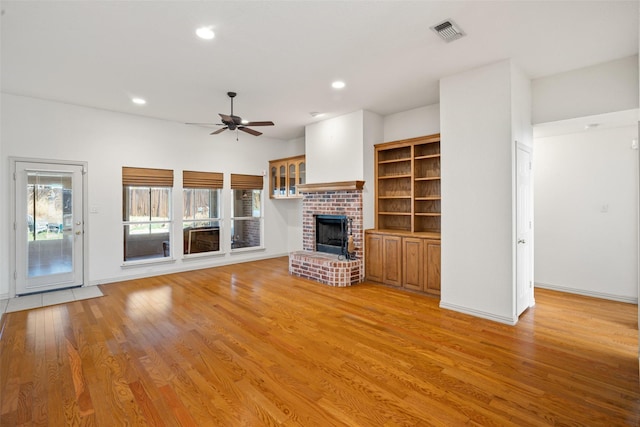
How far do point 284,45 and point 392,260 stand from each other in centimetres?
350

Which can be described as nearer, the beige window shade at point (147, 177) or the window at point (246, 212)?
the beige window shade at point (147, 177)

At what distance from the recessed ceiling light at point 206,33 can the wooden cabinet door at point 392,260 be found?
3703 mm

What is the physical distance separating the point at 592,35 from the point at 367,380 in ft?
12.6

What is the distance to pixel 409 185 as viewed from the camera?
17.7ft

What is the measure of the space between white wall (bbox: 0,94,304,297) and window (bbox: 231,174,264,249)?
0.83 ft

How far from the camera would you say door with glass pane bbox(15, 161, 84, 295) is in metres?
4.61

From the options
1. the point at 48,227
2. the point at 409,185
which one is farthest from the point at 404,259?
the point at 48,227

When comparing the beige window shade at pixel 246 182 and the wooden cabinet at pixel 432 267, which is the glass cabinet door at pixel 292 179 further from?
the wooden cabinet at pixel 432 267

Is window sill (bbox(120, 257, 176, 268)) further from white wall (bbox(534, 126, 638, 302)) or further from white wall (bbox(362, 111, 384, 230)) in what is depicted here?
white wall (bbox(534, 126, 638, 302))

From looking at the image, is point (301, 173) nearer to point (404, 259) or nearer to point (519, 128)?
point (404, 259)

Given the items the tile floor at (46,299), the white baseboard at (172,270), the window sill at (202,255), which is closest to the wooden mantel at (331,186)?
the white baseboard at (172,270)

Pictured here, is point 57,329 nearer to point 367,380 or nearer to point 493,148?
point 367,380

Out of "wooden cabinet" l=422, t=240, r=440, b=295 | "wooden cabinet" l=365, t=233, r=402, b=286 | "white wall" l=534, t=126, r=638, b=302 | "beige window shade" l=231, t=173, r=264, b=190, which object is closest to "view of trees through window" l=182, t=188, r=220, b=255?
"beige window shade" l=231, t=173, r=264, b=190

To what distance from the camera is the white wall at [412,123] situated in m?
5.09
